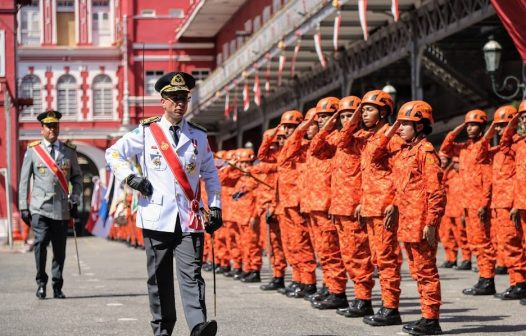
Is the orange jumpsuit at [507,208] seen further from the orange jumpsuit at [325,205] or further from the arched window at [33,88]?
the arched window at [33,88]

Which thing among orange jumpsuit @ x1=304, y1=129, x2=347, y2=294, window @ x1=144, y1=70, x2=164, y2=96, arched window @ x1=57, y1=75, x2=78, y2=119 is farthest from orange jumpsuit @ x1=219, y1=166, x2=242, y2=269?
arched window @ x1=57, y1=75, x2=78, y2=119

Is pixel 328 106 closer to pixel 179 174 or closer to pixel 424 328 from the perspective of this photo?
pixel 424 328

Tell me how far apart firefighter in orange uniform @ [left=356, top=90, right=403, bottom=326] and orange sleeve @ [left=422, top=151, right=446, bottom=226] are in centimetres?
68

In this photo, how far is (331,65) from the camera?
31297mm

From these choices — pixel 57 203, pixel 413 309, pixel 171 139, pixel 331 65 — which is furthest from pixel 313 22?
pixel 171 139

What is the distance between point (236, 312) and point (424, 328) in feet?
8.87

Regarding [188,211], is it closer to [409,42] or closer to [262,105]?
[409,42]

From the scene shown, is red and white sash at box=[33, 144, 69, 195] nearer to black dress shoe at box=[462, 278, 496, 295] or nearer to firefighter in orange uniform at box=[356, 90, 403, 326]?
firefighter in orange uniform at box=[356, 90, 403, 326]

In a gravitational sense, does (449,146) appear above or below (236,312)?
above

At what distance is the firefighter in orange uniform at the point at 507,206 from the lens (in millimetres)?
13219

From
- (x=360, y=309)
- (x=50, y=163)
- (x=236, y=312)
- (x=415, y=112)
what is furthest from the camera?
(x=50, y=163)

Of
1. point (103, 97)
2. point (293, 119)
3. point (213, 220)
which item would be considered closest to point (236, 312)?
point (293, 119)

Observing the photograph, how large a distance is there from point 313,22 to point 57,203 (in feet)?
42.9

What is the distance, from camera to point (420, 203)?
10.2 meters
